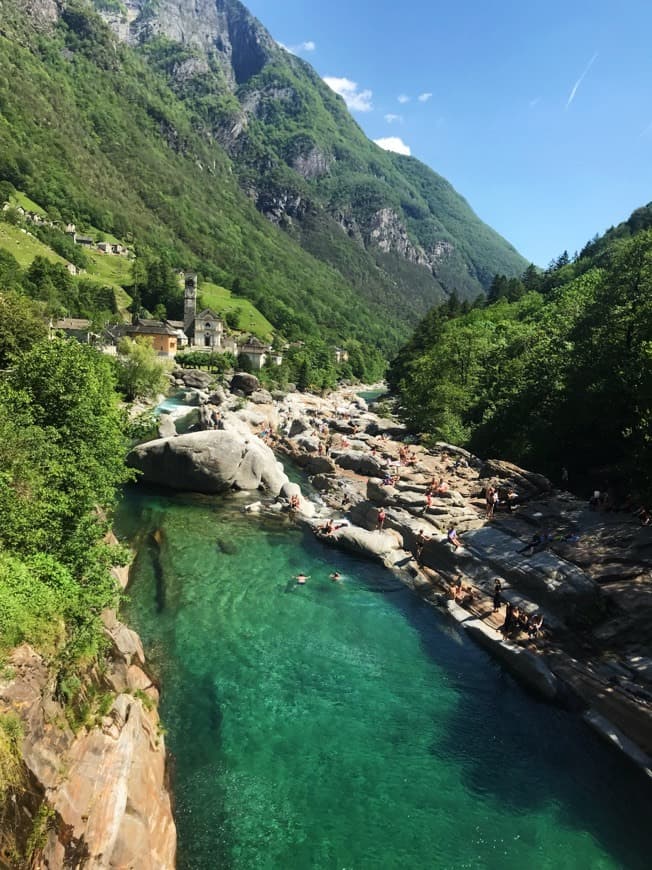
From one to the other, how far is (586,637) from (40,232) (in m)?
147

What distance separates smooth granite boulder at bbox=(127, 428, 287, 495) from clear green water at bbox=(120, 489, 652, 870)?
10.9 metres

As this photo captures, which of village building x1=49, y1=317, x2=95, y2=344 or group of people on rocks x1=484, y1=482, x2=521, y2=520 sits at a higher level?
group of people on rocks x1=484, y1=482, x2=521, y2=520

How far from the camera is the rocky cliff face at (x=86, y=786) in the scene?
8.08 meters

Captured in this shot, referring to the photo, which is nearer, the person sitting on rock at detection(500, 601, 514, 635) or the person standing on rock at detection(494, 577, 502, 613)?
the person sitting on rock at detection(500, 601, 514, 635)

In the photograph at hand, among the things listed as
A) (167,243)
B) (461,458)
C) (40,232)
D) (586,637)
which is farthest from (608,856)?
(167,243)

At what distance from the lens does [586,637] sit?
766 inches

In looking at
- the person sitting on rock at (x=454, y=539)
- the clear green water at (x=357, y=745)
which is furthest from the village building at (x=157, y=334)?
the person sitting on rock at (x=454, y=539)

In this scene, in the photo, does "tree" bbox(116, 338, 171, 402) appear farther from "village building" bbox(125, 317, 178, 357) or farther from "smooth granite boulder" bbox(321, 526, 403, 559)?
"smooth granite boulder" bbox(321, 526, 403, 559)

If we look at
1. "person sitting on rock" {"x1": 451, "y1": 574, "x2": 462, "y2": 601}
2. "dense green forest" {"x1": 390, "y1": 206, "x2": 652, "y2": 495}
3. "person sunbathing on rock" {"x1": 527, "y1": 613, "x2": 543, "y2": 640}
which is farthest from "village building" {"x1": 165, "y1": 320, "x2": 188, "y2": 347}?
"person sunbathing on rock" {"x1": 527, "y1": 613, "x2": 543, "y2": 640}

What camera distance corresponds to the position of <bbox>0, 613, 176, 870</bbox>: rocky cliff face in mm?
8078

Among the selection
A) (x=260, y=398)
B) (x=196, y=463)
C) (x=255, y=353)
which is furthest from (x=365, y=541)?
(x=255, y=353)

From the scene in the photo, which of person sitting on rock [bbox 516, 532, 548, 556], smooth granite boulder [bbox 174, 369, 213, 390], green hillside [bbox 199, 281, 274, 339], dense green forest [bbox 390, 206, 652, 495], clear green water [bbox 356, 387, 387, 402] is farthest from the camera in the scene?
green hillside [bbox 199, 281, 274, 339]

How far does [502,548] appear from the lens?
2527 centimetres

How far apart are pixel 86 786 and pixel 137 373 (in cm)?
5588
